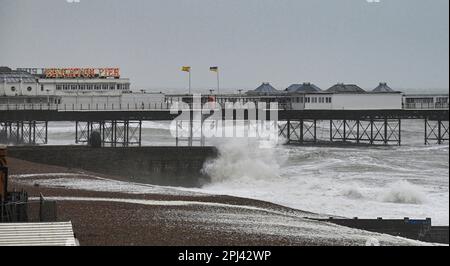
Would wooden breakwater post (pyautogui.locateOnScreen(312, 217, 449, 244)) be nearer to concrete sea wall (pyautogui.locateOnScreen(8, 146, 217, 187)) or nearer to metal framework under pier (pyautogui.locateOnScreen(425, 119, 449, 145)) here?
concrete sea wall (pyautogui.locateOnScreen(8, 146, 217, 187))

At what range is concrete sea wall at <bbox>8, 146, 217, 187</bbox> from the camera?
31.9 meters

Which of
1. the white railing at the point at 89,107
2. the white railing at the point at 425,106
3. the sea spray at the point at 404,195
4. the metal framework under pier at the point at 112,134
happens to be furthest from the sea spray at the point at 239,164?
the white railing at the point at 425,106

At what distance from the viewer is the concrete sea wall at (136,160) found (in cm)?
3192

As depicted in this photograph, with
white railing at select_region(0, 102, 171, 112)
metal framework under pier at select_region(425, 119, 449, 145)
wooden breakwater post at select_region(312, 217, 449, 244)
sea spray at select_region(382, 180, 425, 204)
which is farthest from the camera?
metal framework under pier at select_region(425, 119, 449, 145)

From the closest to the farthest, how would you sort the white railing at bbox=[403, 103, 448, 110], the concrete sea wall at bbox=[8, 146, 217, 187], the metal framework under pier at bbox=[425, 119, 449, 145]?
the concrete sea wall at bbox=[8, 146, 217, 187], the white railing at bbox=[403, 103, 448, 110], the metal framework under pier at bbox=[425, 119, 449, 145]

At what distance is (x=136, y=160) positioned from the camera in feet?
109

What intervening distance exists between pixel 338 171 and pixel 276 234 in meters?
20.4

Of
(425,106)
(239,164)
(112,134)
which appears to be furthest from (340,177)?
(425,106)

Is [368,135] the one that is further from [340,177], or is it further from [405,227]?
[405,227]

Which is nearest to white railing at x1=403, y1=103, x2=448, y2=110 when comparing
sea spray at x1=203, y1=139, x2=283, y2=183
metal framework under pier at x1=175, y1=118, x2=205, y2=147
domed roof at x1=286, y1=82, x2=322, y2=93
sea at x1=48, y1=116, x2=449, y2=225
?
sea at x1=48, y1=116, x2=449, y2=225

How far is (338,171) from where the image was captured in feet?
116

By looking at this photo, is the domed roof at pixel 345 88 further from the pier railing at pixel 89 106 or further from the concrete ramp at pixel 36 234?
the concrete ramp at pixel 36 234
